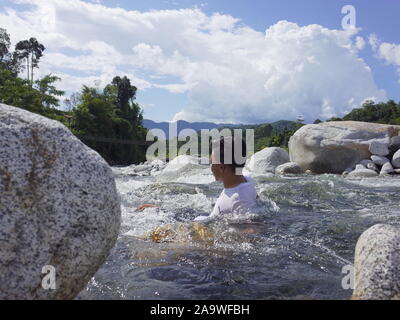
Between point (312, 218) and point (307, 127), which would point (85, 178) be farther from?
point (307, 127)

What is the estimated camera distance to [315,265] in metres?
3.17

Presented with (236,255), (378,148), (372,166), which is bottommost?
(236,255)

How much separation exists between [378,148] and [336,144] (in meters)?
1.72

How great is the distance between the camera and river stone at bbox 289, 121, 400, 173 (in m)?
15.9

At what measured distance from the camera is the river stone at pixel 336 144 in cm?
1591

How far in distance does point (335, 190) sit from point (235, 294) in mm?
6468

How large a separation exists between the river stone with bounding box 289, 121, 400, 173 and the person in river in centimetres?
1289

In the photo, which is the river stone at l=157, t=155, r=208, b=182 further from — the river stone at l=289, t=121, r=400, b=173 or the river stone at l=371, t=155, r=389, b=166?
the river stone at l=371, t=155, r=389, b=166

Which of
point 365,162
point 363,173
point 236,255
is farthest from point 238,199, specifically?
point 365,162

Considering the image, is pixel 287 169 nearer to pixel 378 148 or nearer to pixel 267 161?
pixel 267 161

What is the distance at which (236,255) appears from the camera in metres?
3.30
